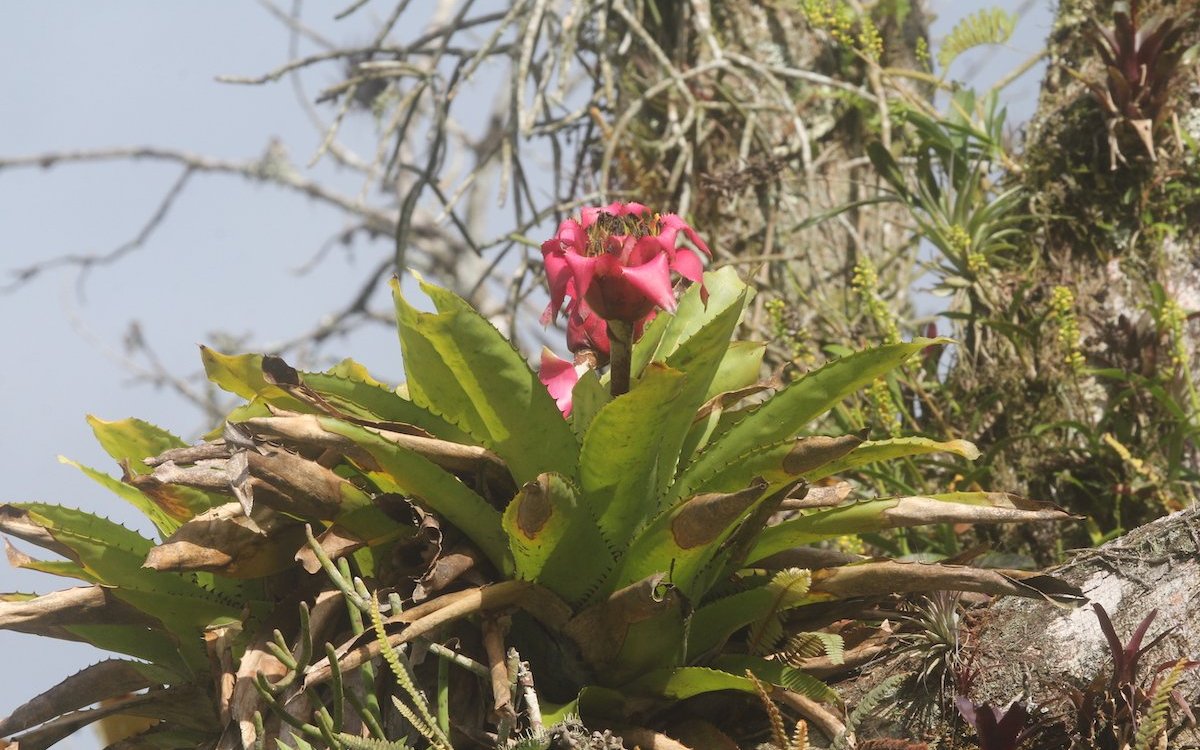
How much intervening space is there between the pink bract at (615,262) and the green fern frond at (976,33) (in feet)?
7.33

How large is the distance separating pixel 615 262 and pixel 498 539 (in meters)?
0.39

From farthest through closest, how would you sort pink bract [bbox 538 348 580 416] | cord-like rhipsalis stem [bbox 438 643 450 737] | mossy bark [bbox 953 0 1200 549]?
mossy bark [bbox 953 0 1200 549], pink bract [bbox 538 348 580 416], cord-like rhipsalis stem [bbox 438 643 450 737]

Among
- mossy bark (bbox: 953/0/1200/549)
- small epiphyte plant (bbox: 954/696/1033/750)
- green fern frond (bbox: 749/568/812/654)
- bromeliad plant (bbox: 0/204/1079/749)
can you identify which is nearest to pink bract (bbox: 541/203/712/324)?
bromeliad plant (bbox: 0/204/1079/749)

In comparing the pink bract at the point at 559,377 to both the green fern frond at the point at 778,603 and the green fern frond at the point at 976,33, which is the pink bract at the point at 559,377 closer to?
the green fern frond at the point at 778,603

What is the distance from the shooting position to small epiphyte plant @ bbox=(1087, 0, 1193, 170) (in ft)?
8.81

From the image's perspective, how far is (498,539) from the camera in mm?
1442

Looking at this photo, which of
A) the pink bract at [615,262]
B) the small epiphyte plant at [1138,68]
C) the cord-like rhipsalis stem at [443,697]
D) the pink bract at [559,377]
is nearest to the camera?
the cord-like rhipsalis stem at [443,697]

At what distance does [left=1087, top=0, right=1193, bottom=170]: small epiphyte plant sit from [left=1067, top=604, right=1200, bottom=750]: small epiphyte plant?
1761mm

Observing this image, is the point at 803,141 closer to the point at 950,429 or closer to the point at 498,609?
the point at 950,429

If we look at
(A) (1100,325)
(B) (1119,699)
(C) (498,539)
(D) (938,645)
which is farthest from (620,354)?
(A) (1100,325)

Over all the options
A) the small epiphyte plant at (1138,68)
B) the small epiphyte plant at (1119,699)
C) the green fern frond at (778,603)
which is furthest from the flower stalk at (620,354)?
the small epiphyte plant at (1138,68)

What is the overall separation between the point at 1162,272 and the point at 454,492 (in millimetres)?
2149

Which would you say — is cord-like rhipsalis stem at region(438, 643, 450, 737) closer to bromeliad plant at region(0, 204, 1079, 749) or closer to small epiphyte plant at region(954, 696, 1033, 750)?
bromeliad plant at region(0, 204, 1079, 749)

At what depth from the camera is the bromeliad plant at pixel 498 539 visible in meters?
1.33
